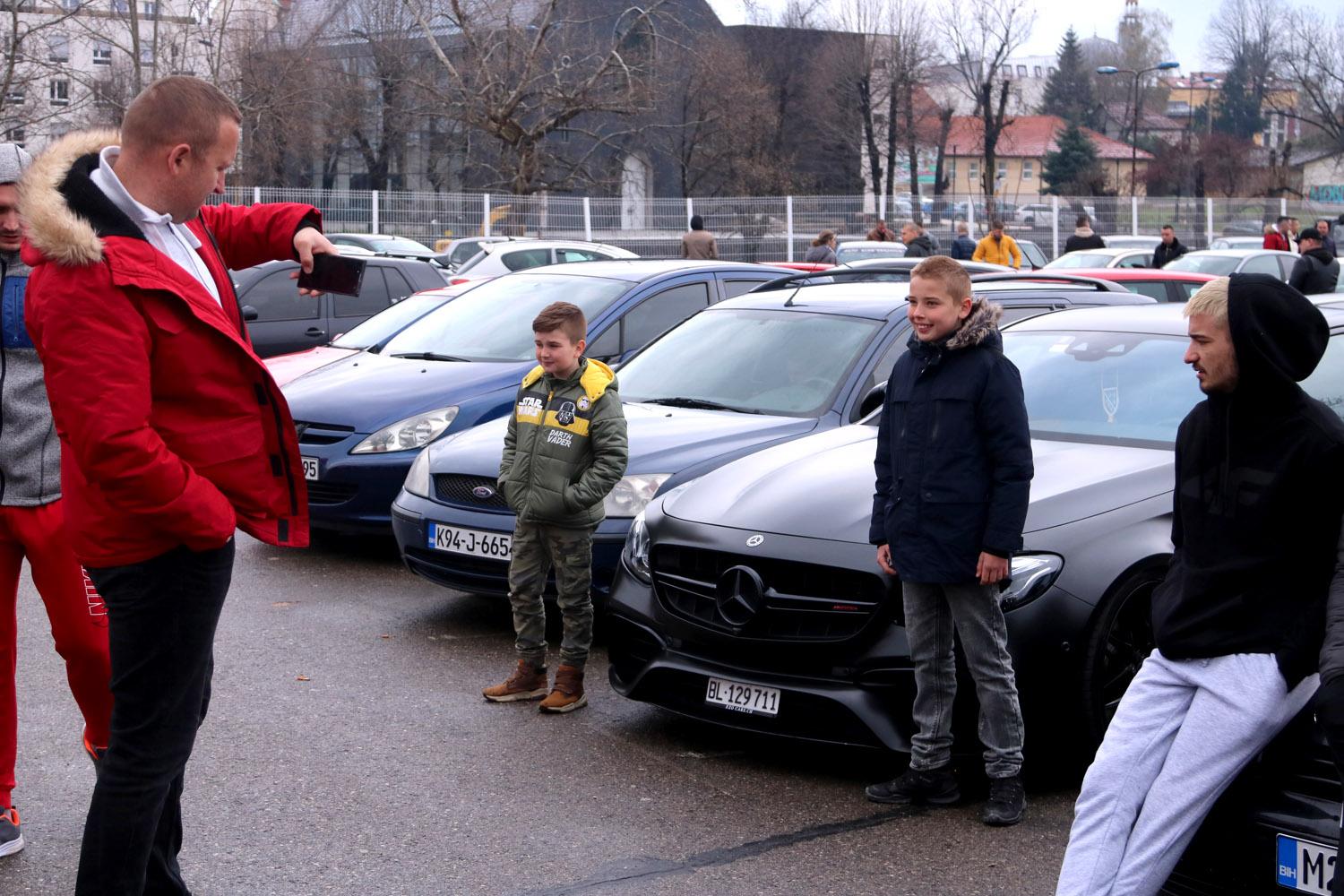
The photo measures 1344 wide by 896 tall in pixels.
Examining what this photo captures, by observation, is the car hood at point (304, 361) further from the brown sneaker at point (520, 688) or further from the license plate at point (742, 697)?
the license plate at point (742, 697)

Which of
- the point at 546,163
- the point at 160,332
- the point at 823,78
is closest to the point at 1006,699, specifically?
the point at 160,332

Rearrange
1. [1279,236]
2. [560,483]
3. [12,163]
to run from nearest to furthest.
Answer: [12,163] → [560,483] → [1279,236]

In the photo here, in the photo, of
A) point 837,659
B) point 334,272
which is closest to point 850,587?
point 837,659

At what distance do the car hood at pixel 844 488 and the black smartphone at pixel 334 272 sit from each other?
71.3 inches

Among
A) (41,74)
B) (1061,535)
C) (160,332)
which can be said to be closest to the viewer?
(160,332)

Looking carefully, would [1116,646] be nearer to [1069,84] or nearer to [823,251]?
[823,251]

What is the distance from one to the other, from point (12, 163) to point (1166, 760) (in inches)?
133

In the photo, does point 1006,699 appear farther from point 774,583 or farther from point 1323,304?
point 1323,304

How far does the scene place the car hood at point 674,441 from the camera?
6695 mm

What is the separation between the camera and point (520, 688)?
596cm

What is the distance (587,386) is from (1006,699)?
2.09 m

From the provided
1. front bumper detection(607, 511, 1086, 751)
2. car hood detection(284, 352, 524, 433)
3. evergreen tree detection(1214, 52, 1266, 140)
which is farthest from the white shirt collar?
evergreen tree detection(1214, 52, 1266, 140)

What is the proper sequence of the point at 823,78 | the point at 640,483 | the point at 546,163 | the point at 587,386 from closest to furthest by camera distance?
the point at 587,386 → the point at 640,483 → the point at 546,163 → the point at 823,78

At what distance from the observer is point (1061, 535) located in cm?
475
